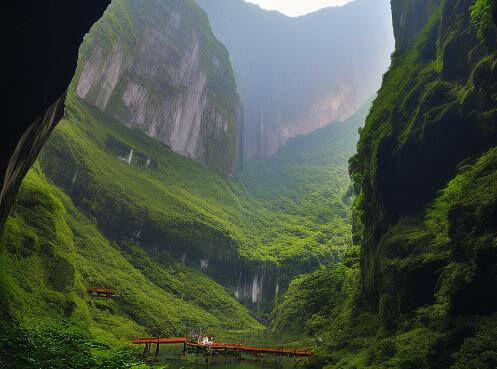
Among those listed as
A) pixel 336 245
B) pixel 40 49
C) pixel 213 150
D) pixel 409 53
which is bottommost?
pixel 40 49

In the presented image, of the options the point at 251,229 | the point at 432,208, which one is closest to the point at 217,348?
the point at 432,208

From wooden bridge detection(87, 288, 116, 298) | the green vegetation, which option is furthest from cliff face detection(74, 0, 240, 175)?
wooden bridge detection(87, 288, 116, 298)

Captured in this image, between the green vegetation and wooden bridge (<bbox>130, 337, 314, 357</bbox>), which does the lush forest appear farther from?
wooden bridge (<bbox>130, 337, 314, 357</bbox>)

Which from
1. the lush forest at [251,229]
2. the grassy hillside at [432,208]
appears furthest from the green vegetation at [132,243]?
the grassy hillside at [432,208]

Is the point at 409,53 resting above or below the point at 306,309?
above

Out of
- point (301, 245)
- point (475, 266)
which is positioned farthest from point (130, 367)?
point (301, 245)

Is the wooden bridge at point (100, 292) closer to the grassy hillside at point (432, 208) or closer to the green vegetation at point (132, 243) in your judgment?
the green vegetation at point (132, 243)

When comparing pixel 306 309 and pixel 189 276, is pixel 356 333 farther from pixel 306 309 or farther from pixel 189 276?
pixel 189 276
